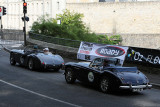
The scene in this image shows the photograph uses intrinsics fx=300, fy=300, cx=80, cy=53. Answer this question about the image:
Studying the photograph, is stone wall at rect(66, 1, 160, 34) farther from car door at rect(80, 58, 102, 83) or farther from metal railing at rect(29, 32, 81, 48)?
car door at rect(80, 58, 102, 83)

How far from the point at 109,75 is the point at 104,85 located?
51cm

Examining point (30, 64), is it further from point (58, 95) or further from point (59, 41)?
point (59, 41)

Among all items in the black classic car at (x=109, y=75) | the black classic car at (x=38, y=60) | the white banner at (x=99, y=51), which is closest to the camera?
the black classic car at (x=109, y=75)

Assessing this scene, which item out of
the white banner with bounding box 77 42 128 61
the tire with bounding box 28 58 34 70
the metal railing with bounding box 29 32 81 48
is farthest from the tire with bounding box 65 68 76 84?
the metal railing with bounding box 29 32 81 48

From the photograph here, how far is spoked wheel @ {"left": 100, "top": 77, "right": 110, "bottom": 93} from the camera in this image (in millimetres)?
12139

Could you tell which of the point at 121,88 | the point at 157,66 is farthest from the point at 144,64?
the point at 121,88

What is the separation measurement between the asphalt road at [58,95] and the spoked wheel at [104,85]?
0.24 m

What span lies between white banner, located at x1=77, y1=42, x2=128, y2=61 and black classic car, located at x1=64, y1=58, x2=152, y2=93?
603 cm

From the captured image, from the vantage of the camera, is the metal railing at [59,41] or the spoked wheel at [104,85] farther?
the metal railing at [59,41]

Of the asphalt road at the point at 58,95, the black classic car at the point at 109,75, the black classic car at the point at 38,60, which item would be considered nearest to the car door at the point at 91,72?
the black classic car at the point at 109,75

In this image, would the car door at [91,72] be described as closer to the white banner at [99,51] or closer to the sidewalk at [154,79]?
the sidewalk at [154,79]

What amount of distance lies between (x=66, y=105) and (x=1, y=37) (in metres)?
43.9

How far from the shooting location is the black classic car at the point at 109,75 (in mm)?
11742

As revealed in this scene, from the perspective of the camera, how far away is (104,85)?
485 inches
